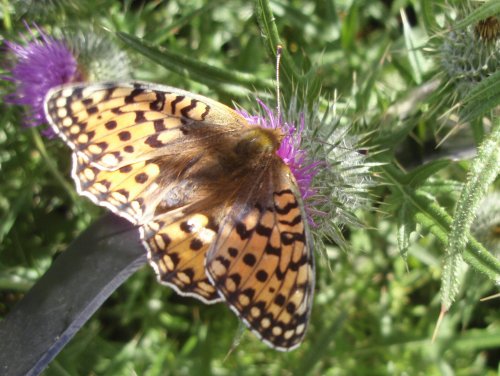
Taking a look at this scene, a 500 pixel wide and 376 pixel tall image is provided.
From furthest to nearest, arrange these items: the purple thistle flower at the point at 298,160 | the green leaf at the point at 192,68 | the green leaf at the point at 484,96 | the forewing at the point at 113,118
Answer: the green leaf at the point at 192,68 → the purple thistle flower at the point at 298,160 → the forewing at the point at 113,118 → the green leaf at the point at 484,96

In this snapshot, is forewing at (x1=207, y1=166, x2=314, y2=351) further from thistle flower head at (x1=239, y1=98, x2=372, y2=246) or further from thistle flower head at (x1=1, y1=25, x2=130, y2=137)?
thistle flower head at (x1=1, y1=25, x2=130, y2=137)

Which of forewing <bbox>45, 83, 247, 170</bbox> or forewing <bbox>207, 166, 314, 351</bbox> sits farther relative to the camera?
forewing <bbox>45, 83, 247, 170</bbox>

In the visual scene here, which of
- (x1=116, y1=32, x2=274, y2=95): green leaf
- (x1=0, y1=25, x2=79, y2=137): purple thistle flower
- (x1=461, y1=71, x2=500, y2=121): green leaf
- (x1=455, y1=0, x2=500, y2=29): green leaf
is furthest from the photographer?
(x1=0, y1=25, x2=79, y2=137): purple thistle flower

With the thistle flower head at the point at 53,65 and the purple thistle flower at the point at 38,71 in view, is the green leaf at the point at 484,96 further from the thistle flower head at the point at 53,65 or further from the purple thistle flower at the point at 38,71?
the purple thistle flower at the point at 38,71

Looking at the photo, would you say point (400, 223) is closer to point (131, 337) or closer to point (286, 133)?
point (286, 133)

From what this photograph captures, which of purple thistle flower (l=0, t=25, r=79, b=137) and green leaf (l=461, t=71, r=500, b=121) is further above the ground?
purple thistle flower (l=0, t=25, r=79, b=137)

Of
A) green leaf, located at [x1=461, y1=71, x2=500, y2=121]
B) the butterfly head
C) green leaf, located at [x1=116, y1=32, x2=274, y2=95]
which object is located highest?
green leaf, located at [x1=116, y1=32, x2=274, y2=95]

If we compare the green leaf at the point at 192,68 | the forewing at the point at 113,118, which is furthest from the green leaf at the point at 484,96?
the forewing at the point at 113,118

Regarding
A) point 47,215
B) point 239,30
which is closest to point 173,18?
point 239,30

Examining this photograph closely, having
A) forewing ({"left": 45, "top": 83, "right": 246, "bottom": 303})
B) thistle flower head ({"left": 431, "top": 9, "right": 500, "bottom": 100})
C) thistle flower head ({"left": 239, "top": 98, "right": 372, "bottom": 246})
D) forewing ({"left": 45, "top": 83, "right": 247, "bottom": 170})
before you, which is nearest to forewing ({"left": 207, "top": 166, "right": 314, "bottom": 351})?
forewing ({"left": 45, "top": 83, "right": 246, "bottom": 303})
